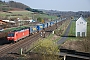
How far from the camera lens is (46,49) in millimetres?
18375

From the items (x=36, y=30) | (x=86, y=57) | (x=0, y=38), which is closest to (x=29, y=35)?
(x=36, y=30)

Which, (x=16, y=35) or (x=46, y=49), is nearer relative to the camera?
(x=46, y=49)

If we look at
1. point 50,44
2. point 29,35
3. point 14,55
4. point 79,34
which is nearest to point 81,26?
point 79,34

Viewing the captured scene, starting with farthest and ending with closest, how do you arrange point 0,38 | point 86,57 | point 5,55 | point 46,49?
point 0,38
point 5,55
point 86,57
point 46,49

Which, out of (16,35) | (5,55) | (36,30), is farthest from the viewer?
(36,30)

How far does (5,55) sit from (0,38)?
12611mm

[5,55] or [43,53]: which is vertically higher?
[43,53]

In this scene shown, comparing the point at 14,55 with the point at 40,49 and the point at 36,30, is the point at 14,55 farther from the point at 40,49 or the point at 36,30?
the point at 36,30

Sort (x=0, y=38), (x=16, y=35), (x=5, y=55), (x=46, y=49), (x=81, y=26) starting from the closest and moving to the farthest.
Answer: (x=46, y=49) < (x=5, y=55) < (x=16, y=35) < (x=0, y=38) < (x=81, y=26)

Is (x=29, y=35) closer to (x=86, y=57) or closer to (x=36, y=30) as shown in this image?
(x=36, y=30)

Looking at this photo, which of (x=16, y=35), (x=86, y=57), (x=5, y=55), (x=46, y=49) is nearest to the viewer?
(x=46, y=49)

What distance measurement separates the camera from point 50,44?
61.2ft

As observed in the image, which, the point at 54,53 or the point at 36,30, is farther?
the point at 36,30

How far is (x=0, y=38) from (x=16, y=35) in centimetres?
481
